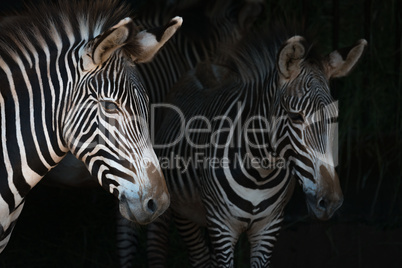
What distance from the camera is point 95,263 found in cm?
756

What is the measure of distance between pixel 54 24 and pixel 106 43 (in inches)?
19.1

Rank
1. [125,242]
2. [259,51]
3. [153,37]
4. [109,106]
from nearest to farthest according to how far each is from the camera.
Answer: [109,106], [153,37], [259,51], [125,242]

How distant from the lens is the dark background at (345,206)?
7.58m

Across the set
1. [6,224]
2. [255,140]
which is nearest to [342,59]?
[255,140]

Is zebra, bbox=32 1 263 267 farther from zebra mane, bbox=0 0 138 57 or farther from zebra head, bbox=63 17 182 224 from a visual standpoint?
zebra head, bbox=63 17 182 224

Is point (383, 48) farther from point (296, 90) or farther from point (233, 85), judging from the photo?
point (296, 90)

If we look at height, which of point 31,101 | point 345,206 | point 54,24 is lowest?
A: point 345,206

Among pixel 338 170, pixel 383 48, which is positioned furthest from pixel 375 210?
pixel 383 48

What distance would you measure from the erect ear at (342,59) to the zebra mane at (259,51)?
29cm

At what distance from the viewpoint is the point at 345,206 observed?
8047 mm

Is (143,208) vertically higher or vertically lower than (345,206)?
higher

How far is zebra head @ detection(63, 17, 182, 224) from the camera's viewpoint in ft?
12.3

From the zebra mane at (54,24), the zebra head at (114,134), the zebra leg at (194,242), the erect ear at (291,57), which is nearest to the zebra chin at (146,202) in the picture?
the zebra head at (114,134)

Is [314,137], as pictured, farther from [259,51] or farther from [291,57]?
[259,51]
